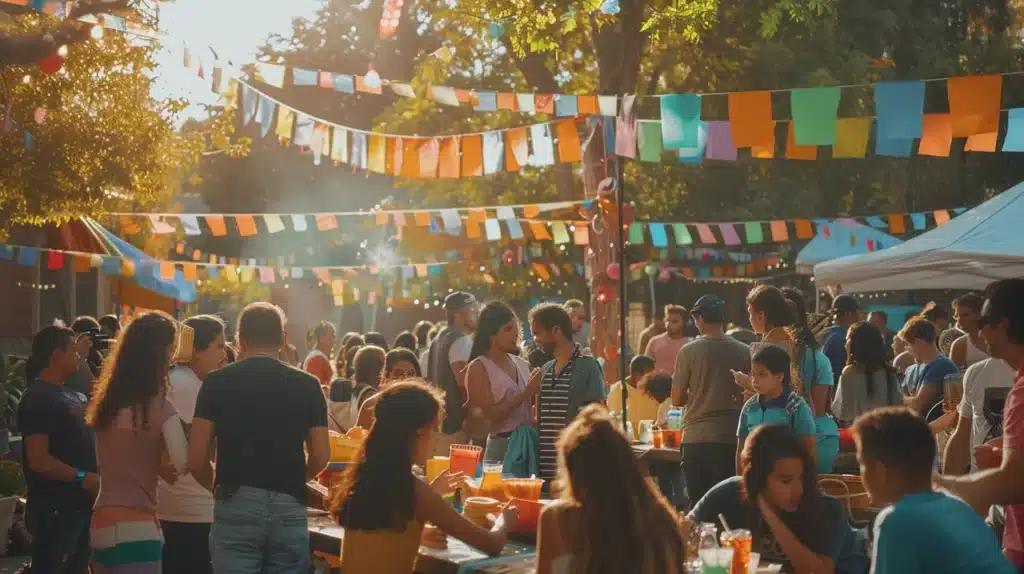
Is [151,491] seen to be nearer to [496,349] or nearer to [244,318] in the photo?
[244,318]

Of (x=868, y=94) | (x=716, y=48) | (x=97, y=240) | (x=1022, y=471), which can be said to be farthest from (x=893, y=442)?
(x=97, y=240)

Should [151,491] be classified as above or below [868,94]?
below

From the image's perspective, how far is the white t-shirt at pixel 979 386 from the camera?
6.58 meters

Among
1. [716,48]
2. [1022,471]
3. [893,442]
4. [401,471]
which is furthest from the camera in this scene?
[716,48]

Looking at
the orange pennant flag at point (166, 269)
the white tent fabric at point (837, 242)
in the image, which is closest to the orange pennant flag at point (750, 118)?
the white tent fabric at point (837, 242)

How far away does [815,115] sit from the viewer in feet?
31.5

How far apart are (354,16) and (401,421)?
39.3 metres

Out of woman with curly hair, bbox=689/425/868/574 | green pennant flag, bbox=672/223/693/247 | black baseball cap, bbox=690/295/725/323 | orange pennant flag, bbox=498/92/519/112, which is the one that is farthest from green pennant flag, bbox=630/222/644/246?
woman with curly hair, bbox=689/425/868/574

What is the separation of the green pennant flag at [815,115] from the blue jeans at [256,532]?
5.66 meters

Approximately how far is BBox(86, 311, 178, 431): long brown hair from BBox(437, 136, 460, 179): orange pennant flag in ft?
29.3

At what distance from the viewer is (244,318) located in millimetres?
5277

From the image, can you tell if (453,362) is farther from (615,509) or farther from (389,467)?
(615,509)

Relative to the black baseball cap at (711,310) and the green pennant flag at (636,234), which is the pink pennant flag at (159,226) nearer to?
the green pennant flag at (636,234)

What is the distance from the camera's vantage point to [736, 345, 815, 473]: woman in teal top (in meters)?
6.36
